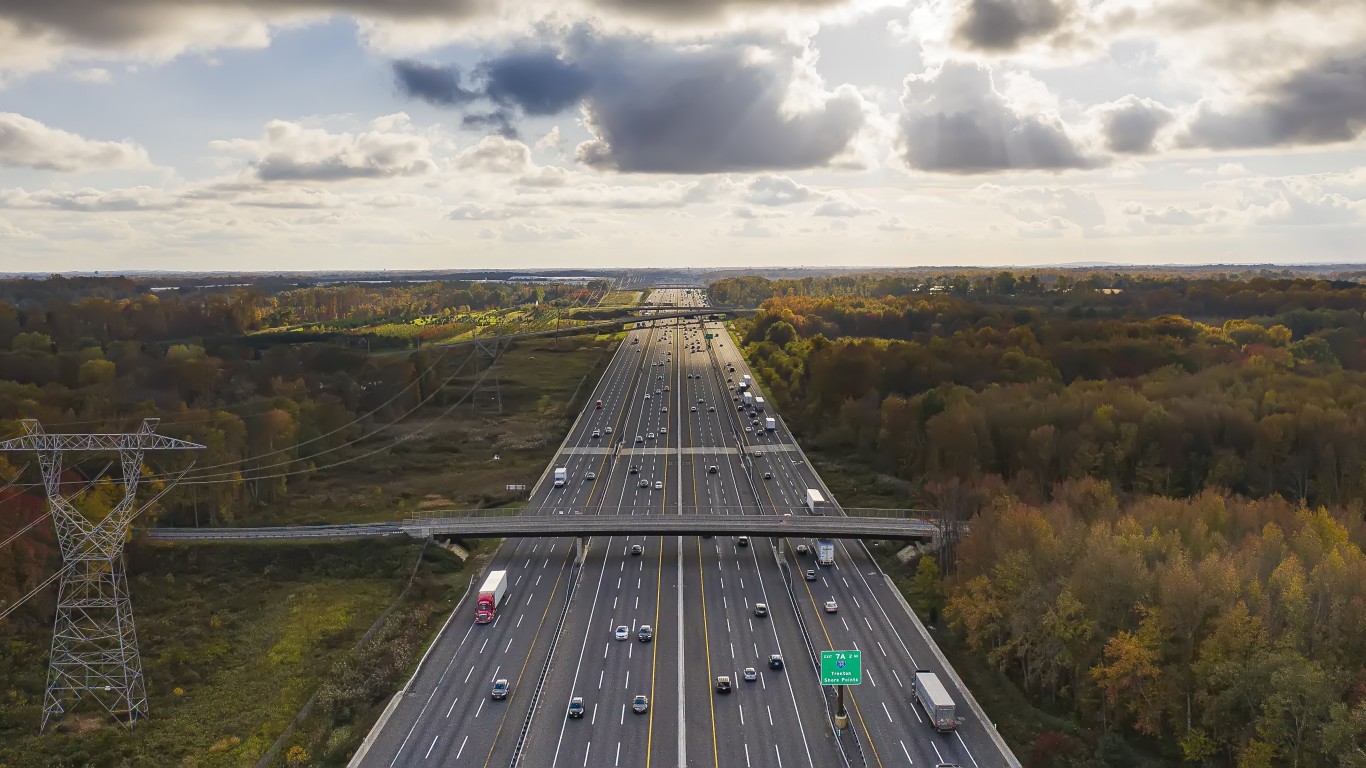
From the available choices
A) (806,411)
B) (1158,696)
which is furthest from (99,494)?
(806,411)

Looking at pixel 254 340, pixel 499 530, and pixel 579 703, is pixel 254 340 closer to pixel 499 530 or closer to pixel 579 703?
pixel 499 530

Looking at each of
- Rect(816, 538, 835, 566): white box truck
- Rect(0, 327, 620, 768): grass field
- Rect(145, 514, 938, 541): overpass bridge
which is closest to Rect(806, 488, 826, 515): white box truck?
Rect(145, 514, 938, 541): overpass bridge

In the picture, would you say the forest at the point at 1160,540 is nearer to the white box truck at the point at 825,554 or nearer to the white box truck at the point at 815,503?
the white box truck at the point at 825,554

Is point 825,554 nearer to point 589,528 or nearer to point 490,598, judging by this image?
point 589,528

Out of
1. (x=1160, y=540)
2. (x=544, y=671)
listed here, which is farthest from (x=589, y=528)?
(x=1160, y=540)

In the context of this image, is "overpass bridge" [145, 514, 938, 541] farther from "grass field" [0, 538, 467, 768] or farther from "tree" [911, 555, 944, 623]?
"tree" [911, 555, 944, 623]
